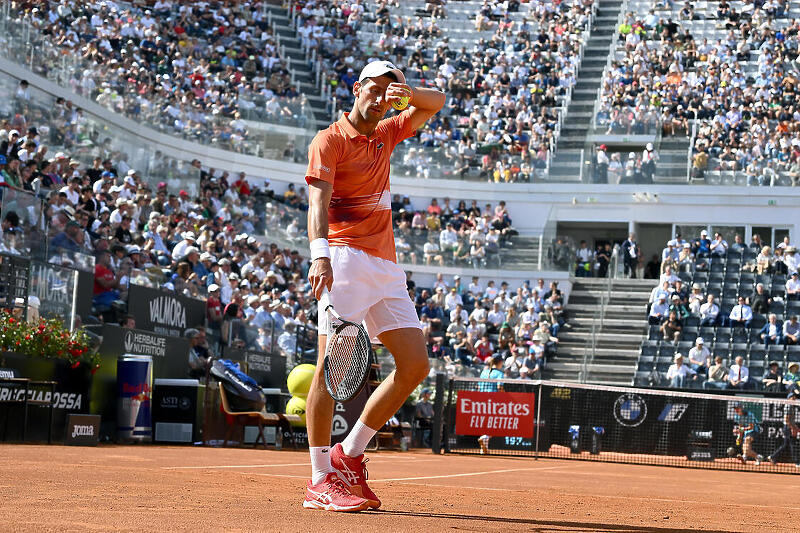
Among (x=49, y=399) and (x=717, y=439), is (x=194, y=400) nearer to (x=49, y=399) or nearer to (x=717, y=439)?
(x=49, y=399)

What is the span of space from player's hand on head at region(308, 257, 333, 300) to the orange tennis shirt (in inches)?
15.1

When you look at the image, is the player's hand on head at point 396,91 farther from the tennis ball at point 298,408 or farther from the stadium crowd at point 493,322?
the stadium crowd at point 493,322

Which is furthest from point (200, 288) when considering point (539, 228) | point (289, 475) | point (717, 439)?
point (539, 228)

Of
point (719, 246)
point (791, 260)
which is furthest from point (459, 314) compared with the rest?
point (791, 260)

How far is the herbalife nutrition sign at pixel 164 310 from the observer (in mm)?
18906

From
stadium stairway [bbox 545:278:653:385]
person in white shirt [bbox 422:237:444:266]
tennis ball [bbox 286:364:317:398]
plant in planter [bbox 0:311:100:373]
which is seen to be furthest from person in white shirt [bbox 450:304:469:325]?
plant in planter [bbox 0:311:100:373]

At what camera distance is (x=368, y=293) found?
696cm

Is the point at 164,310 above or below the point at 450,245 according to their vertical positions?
below

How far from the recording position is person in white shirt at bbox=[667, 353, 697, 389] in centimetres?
2841

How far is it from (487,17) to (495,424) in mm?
28094

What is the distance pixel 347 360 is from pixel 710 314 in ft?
89.2

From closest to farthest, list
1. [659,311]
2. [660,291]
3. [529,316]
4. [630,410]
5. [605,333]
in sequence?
1. [630,410]
2. [659,311]
3. [529,316]
4. [660,291]
5. [605,333]

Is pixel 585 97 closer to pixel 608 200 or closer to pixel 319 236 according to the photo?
pixel 608 200

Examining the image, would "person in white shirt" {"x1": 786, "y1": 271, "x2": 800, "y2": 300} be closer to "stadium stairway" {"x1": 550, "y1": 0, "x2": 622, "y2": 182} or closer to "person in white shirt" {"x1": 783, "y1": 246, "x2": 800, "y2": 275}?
"person in white shirt" {"x1": 783, "y1": 246, "x2": 800, "y2": 275}
